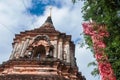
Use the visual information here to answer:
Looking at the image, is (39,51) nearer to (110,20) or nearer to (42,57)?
(42,57)

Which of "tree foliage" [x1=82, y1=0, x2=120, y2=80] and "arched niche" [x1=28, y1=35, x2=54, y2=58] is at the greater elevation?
"arched niche" [x1=28, y1=35, x2=54, y2=58]

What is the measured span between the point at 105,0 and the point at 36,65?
7135 millimetres

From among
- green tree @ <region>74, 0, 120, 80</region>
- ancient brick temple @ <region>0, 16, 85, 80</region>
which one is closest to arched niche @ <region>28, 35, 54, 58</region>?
ancient brick temple @ <region>0, 16, 85, 80</region>

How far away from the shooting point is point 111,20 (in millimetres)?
6543

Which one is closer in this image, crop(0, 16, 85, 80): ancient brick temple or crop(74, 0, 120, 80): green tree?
crop(74, 0, 120, 80): green tree

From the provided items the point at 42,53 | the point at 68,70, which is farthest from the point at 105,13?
the point at 42,53

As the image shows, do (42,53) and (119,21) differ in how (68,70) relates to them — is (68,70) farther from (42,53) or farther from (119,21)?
(119,21)

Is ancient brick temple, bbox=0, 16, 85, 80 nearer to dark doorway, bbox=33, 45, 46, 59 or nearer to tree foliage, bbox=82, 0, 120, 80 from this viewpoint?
dark doorway, bbox=33, 45, 46, 59

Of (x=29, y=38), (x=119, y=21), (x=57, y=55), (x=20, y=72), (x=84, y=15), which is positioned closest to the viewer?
(x=119, y=21)

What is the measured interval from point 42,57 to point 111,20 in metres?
8.22

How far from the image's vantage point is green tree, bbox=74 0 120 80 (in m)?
6.25

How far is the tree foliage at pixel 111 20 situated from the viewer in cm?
625

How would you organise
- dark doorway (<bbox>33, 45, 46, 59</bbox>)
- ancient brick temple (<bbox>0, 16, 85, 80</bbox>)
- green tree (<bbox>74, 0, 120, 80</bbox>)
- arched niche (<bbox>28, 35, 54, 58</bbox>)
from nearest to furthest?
green tree (<bbox>74, 0, 120, 80</bbox>) → ancient brick temple (<bbox>0, 16, 85, 80</bbox>) → arched niche (<bbox>28, 35, 54, 58</bbox>) → dark doorway (<bbox>33, 45, 46, 59</bbox>)

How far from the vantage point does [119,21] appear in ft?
21.6
